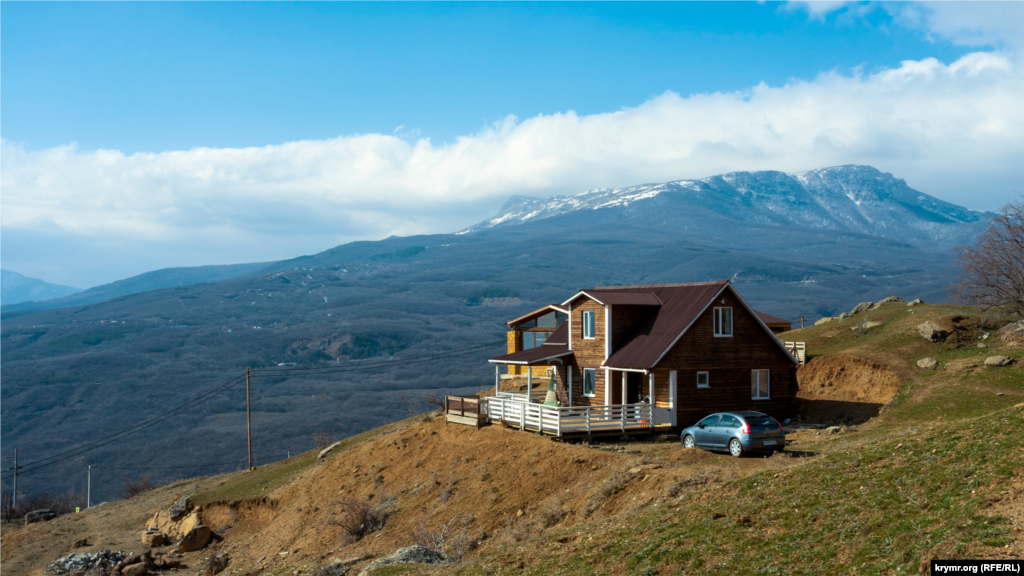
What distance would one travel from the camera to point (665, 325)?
35.4m

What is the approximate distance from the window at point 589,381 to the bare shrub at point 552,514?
13.5m

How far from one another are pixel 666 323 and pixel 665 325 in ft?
0.56

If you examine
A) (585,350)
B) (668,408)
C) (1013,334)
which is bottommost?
(668,408)

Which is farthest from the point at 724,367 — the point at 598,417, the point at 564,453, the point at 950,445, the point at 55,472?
the point at 55,472

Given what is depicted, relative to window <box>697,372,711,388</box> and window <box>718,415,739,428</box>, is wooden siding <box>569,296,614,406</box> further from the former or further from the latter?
window <box>718,415,739,428</box>

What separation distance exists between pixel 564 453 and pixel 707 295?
1193cm

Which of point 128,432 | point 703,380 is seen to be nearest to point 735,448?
point 703,380

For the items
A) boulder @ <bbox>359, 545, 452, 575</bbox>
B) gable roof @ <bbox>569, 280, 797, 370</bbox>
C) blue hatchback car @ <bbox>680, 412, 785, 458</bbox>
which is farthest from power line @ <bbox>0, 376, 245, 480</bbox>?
blue hatchback car @ <bbox>680, 412, 785, 458</bbox>

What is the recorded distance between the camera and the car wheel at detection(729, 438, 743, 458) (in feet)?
85.8

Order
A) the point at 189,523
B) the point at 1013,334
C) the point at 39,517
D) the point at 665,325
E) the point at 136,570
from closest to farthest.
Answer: the point at 136,570 → the point at 665,325 → the point at 1013,334 → the point at 189,523 → the point at 39,517

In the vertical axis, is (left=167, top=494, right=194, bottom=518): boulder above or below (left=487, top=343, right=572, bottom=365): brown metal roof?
below

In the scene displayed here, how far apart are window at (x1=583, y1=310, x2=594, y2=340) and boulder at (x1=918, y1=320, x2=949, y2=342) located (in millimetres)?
19893

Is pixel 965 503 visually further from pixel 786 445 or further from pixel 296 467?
pixel 296 467

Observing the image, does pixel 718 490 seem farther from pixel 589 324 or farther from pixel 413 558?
pixel 589 324
